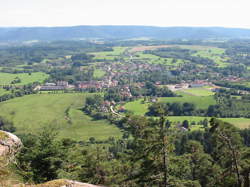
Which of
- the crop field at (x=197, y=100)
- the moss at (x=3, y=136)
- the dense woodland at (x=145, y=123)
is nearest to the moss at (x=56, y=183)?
the dense woodland at (x=145, y=123)

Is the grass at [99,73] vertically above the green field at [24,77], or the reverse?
the grass at [99,73]

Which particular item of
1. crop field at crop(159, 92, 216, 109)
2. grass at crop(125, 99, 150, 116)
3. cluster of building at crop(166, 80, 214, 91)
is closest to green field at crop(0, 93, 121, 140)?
grass at crop(125, 99, 150, 116)

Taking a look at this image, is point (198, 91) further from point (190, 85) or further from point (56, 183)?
point (56, 183)

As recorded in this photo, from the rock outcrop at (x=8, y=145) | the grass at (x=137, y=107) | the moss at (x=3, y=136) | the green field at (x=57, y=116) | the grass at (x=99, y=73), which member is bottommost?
the green field at (x=57, y=116)

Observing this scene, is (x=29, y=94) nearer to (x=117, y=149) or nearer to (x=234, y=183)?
(x=117, y=149)

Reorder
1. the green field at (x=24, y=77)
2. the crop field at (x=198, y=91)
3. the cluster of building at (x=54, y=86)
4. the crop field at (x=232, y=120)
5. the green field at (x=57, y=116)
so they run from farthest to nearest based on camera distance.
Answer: the green field at (x=24, y=77) < the cluster of building at (x=54, y=86) < the crop field at (x=198, y=91) < the green field at (x=57, y=116) < the crop field at (x=232, y=120)

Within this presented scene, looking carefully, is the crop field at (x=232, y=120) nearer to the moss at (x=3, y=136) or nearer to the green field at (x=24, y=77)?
the moss at (x=3, y=136)

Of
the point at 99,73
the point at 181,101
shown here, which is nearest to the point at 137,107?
the point at 181,101

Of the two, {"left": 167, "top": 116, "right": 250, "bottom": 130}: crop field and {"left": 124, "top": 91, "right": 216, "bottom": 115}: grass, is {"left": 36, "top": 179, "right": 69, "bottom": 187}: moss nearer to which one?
{"left": 167, "top": 116, "right": 250, "bottom": 130}: crop field

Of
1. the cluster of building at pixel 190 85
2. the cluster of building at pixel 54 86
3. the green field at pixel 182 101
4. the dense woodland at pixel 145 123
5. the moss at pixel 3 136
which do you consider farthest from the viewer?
the cluster of building at pixel 190 85
